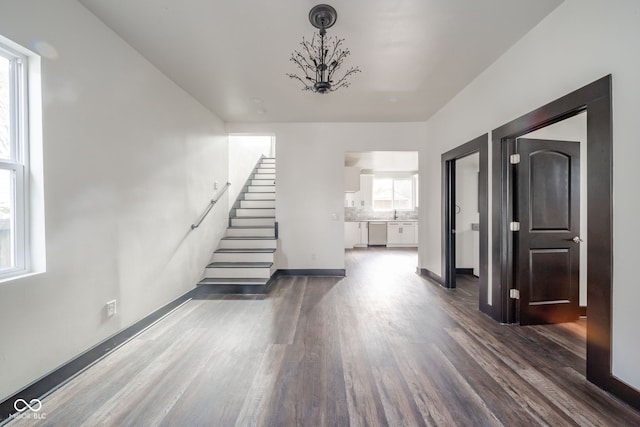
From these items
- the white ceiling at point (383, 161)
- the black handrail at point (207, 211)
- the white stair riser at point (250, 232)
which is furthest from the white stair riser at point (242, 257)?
the white ceiling at point (383, 161)

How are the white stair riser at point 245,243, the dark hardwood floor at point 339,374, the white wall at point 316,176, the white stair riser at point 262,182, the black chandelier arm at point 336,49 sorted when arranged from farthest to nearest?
the white stair riser at point 262,182, the white wall at point 316,176, the white stair riser at point 245,243, the black chandelier arm at point 336,49, the dark hardwood floor at point 339,374

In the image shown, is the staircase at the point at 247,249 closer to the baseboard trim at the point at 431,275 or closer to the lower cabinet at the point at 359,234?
the baseboard trim at the point at 431,275

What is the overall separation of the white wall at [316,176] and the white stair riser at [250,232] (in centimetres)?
23

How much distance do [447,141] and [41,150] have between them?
14.5 feet

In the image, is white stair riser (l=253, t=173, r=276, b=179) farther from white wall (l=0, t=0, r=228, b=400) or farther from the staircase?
white wall (l=0, t=0, r=228, b=400)

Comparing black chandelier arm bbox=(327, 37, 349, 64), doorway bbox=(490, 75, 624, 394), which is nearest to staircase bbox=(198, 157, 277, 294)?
black chandelier arm bbox=(327, 37, 349, 64)

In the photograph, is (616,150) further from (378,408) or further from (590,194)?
(378,408)

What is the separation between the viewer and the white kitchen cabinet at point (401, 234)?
27.7 feet

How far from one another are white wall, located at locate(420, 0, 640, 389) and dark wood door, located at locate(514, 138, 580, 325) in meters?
0.59

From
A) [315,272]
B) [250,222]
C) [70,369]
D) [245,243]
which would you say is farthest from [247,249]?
[70,369]

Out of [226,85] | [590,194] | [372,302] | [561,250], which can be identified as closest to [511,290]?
[561,250]

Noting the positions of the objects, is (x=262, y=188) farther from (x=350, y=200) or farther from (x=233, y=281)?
(x=350, y=200)

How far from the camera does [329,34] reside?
226 cm

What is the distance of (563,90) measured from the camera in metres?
1.97
